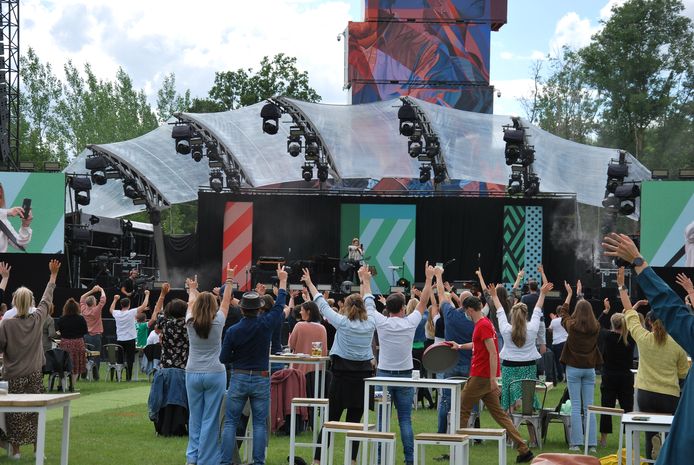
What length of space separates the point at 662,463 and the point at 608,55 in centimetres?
5104

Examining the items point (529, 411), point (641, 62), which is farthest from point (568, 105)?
point (529, 411)

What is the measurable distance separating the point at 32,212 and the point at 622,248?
920 inches

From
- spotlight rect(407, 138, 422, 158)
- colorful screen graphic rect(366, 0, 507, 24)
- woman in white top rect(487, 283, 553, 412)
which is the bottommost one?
woman in white top rect(487, 283, 553, 412)

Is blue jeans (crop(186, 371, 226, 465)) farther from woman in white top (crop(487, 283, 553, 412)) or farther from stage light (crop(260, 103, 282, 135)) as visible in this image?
stage light (crop(260, 103, 282, 135))

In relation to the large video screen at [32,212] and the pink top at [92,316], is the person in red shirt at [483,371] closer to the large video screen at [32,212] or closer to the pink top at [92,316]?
the pink top at [92,316]

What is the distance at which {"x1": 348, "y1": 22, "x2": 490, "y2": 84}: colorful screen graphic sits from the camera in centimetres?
3822

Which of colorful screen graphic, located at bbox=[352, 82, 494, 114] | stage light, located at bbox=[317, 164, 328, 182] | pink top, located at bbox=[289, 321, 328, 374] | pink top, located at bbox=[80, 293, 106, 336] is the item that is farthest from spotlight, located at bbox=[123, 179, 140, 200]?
pink top, located at bbox=[289, 321, 328, 374]

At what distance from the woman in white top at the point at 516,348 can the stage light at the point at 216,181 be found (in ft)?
60.6

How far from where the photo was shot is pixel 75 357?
1795 centimetres

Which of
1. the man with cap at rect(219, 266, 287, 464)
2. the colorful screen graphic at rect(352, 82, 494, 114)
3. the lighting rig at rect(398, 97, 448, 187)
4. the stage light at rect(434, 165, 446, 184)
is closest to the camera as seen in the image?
the man with cap at rect(219, 266, 287, 464)

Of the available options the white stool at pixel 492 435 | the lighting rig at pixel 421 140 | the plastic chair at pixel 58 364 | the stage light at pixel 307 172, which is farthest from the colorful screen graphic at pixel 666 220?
the white stool at pixel 492 435

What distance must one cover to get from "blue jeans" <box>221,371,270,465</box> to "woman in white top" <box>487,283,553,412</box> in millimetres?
3073

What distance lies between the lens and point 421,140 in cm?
2909

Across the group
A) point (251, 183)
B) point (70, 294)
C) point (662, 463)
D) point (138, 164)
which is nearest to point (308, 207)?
point (251, 183)
